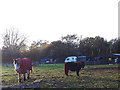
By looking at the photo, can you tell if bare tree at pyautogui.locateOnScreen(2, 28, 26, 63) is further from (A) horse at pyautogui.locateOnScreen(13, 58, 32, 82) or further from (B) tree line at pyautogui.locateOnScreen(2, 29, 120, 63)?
(A) horse at pyautogui.locateOnScreen(13, 58, 32, 82)

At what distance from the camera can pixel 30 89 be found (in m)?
5.97

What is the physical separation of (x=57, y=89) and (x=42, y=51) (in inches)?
448

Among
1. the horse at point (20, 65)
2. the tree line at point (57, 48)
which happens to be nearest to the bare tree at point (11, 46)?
the tree line at point (57, 48)

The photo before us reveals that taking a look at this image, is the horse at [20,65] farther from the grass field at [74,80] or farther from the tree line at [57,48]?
the tree line at [57,48]

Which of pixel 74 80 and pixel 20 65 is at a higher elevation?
pixel 20 65

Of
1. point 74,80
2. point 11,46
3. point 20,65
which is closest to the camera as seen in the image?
point 20,65

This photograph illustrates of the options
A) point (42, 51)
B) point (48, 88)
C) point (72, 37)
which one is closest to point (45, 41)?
point (42, 51)

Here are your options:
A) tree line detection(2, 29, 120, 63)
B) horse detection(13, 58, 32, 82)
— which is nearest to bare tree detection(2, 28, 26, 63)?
tree line detection(2, 29, 120, 63)

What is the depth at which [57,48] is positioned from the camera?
20.5 m

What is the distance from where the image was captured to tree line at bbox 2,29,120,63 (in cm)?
1646

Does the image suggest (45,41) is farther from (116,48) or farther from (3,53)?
(116,48)

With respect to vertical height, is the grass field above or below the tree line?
below

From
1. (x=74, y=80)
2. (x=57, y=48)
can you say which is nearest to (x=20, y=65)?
(x=74, y=80)

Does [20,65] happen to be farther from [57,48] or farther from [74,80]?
[57,48]
